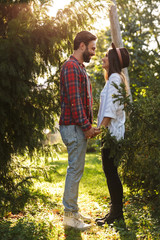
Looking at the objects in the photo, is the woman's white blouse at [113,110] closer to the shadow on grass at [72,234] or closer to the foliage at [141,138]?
the foliage at [141,138]

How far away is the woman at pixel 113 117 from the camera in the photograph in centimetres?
354

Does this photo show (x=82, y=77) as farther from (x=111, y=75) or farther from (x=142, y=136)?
(x=142, y=136)

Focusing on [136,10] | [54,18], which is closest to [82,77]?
[54,18]

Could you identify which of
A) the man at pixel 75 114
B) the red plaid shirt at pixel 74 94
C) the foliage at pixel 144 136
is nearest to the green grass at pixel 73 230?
the man at pixel 75 114

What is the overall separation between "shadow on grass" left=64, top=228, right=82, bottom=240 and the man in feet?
Answer: 0.20

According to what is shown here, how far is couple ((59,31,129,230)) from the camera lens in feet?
10.9

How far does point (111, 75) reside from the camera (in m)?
3.63

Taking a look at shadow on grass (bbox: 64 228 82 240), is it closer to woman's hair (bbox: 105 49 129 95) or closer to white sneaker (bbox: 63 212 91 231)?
white sneaker (bbox: 63 212 91 231)

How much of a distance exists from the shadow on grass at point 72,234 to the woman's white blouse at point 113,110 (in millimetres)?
1245

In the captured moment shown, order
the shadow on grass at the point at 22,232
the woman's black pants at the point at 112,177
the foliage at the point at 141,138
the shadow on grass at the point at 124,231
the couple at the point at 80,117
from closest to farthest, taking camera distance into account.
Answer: the shadow on grass at the point at 22,232, the foliage at the point at 141,138, the shadow on grass at the point at 124,231, the couple at the point at 80,117, the woman's black pants at the point at 112,177

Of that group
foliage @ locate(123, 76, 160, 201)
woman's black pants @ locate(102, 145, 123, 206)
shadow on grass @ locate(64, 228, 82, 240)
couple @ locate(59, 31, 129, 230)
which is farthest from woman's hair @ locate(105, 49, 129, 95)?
shadow on grass @ locate(64, 228, 82, 240)

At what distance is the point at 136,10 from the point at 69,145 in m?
22.5

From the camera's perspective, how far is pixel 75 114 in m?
3.31

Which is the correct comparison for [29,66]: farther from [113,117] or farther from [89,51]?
[113,117]
